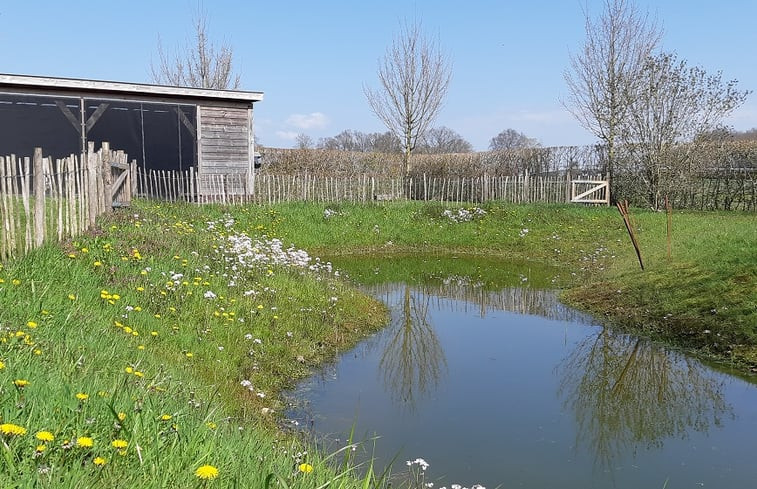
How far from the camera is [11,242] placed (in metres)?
7.18

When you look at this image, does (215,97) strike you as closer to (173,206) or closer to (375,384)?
(173,206)

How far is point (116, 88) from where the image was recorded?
772 inches

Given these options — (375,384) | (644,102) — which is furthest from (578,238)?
(375,384)

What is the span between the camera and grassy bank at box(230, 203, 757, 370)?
8.70 m

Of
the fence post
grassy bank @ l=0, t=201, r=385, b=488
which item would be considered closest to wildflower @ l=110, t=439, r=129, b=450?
grassy bank @ l=0, t=201, r=385, b=488

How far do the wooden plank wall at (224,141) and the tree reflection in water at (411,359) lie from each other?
12.7 metres

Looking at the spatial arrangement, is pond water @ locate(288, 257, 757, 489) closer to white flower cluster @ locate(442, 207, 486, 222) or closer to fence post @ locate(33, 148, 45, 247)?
fence post @ locate(33, 148, 45, 247)

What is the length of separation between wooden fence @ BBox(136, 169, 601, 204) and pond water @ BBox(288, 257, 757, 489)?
11351 millimetres

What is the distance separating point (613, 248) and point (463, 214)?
17.8 ft

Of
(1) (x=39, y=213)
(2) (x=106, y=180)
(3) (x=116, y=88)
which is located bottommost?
(1) (x=39, y=213)

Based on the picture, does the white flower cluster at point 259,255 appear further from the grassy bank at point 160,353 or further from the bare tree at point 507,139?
the bare tree at point 507,139

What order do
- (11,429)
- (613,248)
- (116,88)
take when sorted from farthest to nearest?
(116,88) < (613,248) < (11,429)

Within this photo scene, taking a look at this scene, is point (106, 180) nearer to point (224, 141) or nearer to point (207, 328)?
point (207, 328)

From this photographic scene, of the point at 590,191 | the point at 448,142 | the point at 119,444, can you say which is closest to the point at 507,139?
the point at 448,142
